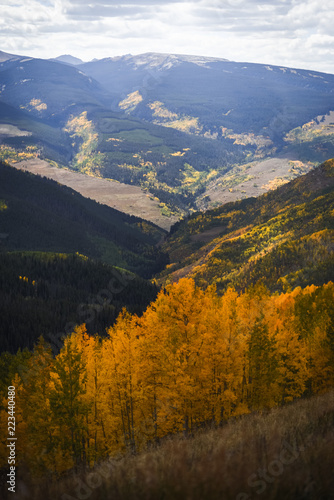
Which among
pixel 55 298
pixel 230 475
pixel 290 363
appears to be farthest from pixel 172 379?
pixel 55 298

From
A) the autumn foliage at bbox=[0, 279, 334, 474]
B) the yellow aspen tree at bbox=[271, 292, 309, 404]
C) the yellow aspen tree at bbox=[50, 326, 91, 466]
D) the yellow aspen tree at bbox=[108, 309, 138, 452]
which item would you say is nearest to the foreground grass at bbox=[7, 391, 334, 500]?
the autumn foliage at bbox=[0, 279, 334, 474]

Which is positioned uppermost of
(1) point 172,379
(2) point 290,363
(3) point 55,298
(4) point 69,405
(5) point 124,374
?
(1) point 172,379

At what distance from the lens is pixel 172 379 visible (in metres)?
30.9

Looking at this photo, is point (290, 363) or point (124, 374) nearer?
point (124, 374)

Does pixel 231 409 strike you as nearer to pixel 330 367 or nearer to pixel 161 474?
pixel 330 367

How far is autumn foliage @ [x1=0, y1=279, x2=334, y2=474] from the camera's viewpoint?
31.7 m

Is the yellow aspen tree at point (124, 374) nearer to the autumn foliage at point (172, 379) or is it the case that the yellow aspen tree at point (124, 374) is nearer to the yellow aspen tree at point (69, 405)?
the autumn foliage at point (172, 379)

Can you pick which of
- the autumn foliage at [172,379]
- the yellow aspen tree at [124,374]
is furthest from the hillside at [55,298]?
the yellow aspen tree at [124,374]

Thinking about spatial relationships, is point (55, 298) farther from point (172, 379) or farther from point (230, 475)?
point (230, 475)

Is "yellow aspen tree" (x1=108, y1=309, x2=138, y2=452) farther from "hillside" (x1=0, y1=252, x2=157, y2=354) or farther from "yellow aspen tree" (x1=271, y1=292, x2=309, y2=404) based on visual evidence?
"hillside" (x1=0, y1=252, x2=157, y2=354)

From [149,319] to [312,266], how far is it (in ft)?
519

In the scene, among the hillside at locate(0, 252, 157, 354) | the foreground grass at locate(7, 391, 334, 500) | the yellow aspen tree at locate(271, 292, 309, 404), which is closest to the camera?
the foreground grass at locate(7, 391, 334, 500)

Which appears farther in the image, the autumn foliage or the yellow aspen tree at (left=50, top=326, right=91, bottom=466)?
the yellow aspen tree at (left=50, top=326, right=91, bottom=466)

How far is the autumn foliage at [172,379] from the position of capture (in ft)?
104
